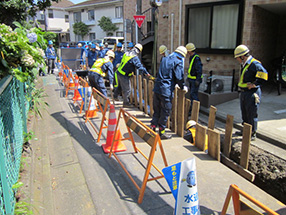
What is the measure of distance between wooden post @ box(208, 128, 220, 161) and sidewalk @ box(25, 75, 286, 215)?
124 millimetres

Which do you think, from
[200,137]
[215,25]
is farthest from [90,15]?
[200,137]

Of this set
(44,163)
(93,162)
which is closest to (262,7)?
(93,162)

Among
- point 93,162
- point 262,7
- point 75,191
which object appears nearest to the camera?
point 75,191

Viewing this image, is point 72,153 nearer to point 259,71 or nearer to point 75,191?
point 75,191

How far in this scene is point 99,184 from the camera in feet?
11.7

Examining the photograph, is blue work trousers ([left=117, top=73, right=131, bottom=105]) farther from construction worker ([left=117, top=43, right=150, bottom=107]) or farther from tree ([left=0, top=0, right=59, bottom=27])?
tree ([left=0, top=0, right=59, bottom=27])

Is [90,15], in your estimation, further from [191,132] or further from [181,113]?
[191,132]

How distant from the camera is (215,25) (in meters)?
10.0

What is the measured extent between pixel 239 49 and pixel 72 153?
12.9 feet

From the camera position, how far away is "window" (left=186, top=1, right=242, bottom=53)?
939 centimetres

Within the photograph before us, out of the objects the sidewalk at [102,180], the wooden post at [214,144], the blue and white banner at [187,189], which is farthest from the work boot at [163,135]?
the blue and white banner at [187,189]

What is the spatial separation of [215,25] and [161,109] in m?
6.66

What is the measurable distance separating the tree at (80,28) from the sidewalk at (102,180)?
1326 inches

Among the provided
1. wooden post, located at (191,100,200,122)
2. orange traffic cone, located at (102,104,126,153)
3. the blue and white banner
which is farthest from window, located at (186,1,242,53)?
the blue and white banner
